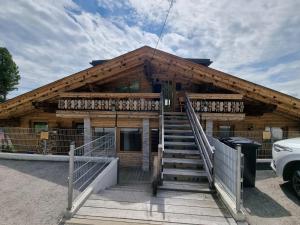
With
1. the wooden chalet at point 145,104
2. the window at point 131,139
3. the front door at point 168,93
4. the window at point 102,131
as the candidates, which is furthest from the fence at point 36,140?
the front door at point 168,93

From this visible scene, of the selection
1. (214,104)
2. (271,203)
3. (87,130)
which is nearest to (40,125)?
(87,130)

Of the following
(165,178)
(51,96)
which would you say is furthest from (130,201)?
(51,96)

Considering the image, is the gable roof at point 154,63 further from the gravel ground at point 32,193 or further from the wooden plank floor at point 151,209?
the wooden plank floor at point 151,209

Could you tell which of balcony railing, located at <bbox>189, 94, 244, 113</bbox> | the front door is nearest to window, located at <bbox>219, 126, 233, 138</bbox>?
balcony railing, located at <bbox>189, 94, 244, 113</bbox>

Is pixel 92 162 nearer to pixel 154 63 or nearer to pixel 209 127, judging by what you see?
pixel 209 127

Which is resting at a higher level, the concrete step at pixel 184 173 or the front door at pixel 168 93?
the front door at pixel 168 93

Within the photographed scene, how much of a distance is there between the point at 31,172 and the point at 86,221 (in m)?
4.36

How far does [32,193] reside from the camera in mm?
5367

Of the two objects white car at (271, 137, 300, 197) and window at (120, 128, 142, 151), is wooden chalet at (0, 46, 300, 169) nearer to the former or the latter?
window at (120, 128, 142, 151)

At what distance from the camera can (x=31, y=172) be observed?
23.3 ft

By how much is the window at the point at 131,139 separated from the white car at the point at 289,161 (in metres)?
6.65

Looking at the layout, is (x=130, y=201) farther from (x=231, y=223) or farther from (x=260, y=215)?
(x=260, y=215)

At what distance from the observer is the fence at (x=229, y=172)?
4.14 m

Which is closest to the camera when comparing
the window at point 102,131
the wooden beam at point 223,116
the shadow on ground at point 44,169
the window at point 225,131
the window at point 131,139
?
the shadow on ground at point 44,169
